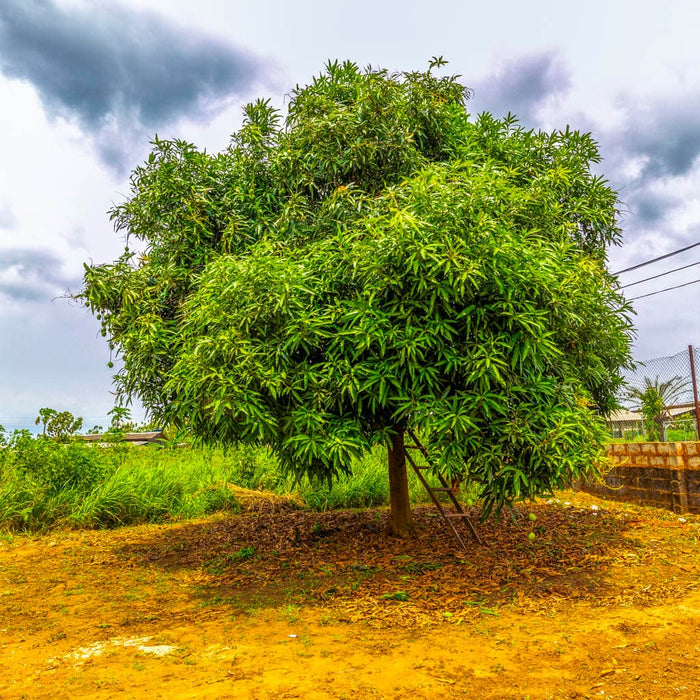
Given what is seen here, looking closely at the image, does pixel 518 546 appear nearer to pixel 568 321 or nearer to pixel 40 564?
pixel 568 321

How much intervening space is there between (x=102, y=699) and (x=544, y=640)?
2794 millimetres

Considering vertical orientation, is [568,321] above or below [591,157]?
below

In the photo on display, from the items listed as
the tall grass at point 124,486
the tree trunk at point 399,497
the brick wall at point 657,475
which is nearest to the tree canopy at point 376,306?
the tree trunk at point 399,497

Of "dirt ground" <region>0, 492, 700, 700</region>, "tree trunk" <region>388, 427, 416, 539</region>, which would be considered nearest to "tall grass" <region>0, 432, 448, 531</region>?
"dirt ground" <region>0, 492, 700, 700</region>

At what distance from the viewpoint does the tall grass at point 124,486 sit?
8906 mm

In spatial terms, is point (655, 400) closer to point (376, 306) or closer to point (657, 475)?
point (657, 475)

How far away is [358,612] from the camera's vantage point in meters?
4.94

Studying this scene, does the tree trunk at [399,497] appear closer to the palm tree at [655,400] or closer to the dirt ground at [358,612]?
the dirt ground at [358,612]

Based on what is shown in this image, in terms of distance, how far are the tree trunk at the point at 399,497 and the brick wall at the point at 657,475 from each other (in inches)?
112

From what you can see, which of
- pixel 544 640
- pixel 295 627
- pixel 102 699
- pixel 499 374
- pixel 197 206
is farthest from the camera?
pixel 197 206

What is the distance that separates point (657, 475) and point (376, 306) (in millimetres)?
5871

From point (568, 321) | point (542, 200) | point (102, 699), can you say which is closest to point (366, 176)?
point (542, 200)

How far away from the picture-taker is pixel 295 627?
15.2ft

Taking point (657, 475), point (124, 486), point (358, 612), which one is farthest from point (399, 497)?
point (124, 486)
